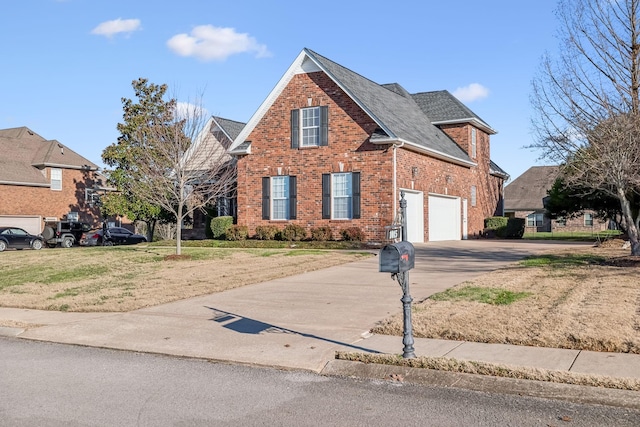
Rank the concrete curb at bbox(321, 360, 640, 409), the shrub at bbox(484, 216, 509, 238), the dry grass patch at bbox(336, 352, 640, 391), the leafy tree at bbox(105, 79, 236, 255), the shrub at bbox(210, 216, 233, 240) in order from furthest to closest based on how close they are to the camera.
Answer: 1. the shrub at bbox(484, 216, 509, 238)
2. the shrub at bbox(210, 216, 233, 240)
3. the leafy tree at bbox(105, 79, 236, 255)
4. the dry grass patch at bbox(336, 352, 640, 391)
5. the concrete curb at bbox(321, 360, 640, 409)

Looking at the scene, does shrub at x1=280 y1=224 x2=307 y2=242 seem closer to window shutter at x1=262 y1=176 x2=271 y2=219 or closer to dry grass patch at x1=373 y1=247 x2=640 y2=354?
window shutter at x1=262 y1=176 x2=271 y2=219

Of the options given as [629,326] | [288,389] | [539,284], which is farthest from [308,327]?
[539,284]

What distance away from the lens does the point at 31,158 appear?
44188 mm

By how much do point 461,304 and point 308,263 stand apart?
7844 millimetres

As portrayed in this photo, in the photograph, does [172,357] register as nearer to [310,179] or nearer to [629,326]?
[629,326]

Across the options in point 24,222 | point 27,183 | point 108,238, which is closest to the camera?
point 108,238

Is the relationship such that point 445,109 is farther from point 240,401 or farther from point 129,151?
point 240,401

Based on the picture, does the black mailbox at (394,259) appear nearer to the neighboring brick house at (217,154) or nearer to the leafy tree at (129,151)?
the neighboring brick house at (217,154)

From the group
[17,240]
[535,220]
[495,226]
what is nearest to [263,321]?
[495,226]

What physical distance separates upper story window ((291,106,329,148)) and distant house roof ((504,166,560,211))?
35.5 metres

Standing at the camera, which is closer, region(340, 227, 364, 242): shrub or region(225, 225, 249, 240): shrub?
region(340, 227, 364, 242): shrub

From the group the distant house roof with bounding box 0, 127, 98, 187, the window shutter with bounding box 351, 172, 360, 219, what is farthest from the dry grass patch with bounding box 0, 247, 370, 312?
the distant house roof with bounding box 0, 127, 98, 187

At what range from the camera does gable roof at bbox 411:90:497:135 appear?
32.6 m

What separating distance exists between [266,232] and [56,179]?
2427 centimetres
